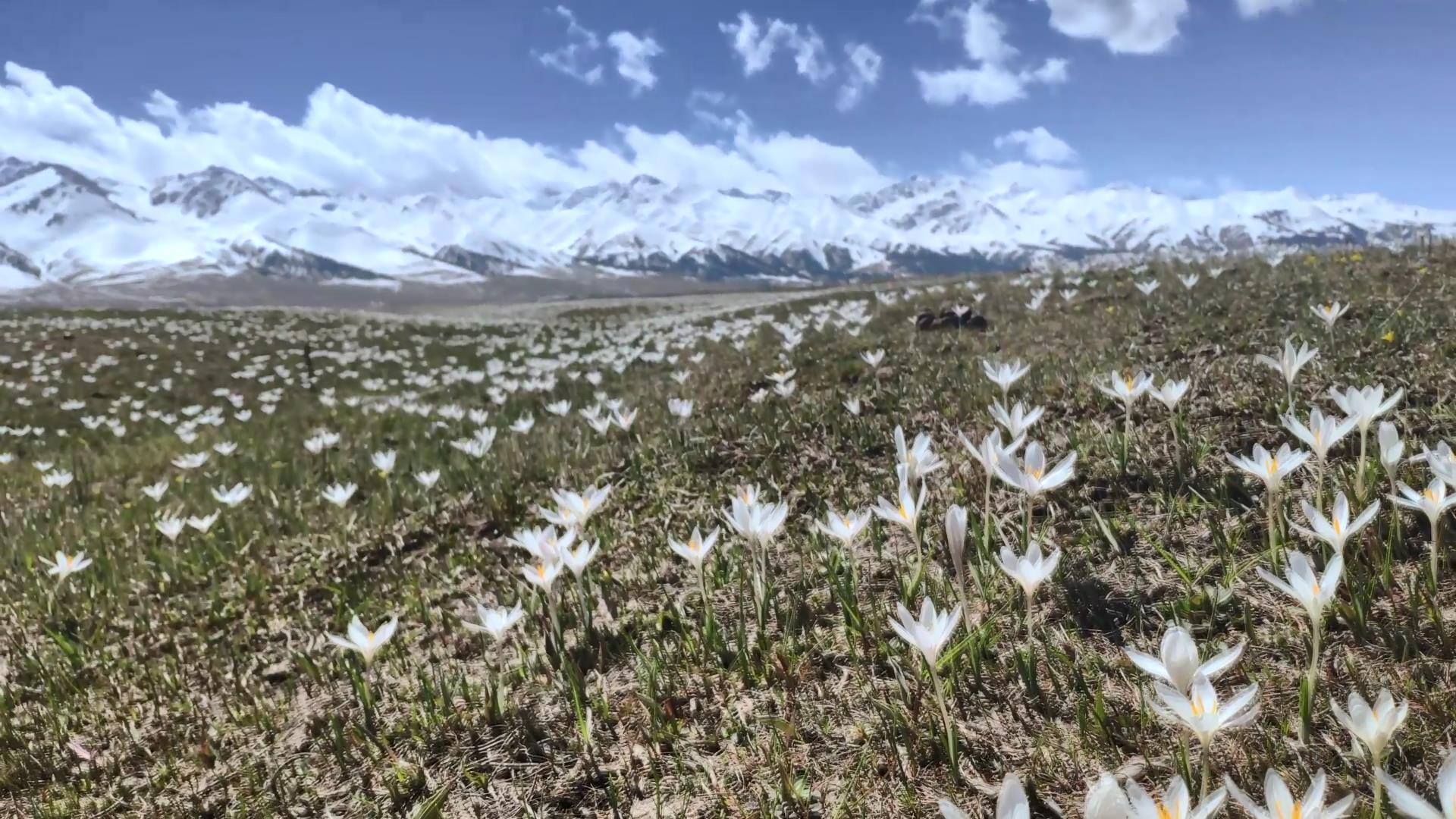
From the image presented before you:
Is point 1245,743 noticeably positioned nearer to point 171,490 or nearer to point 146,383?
point 171,490

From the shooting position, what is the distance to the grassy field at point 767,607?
6.64ft

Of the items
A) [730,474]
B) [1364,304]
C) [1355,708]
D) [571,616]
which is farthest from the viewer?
[1364,304]

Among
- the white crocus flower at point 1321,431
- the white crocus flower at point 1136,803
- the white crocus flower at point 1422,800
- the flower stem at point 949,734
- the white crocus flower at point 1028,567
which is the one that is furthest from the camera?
the white crocus flower at point 1321,431

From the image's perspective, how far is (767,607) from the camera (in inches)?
110

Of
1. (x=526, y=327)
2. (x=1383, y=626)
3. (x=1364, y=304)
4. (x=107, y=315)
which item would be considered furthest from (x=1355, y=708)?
(x=107, y=315)

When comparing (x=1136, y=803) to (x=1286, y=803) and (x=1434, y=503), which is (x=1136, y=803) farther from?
(x=1434, y=503)

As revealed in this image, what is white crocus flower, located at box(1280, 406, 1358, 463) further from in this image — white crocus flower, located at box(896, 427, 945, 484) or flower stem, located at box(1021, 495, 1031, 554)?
white crocus flower, located at box(896, 427, 945, 484)

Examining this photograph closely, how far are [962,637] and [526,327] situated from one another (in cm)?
2835

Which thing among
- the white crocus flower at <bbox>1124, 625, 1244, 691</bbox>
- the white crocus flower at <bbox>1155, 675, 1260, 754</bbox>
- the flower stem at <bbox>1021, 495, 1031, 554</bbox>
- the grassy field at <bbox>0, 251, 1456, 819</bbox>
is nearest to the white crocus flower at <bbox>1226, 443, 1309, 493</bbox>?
the grassy field at <bbox>0, 251, 1456, 819</bbox>

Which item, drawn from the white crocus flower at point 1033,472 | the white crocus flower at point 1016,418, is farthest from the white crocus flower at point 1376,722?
the white crocus flower at point 1016,418

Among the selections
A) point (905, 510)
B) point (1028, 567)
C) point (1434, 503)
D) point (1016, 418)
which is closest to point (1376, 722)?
point (1028, 567)

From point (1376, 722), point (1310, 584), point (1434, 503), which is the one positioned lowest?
point (1376, 722)

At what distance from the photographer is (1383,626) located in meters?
2.11

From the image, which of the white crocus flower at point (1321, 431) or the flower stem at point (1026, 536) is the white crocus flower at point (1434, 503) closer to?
the white crocus flower at point (1321, 431)
